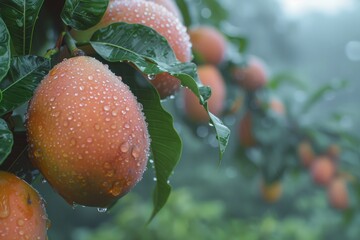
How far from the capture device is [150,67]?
0.60 metres

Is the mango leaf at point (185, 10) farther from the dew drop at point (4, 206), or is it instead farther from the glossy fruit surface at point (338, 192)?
the glossy fruit surface at point (338, 192)

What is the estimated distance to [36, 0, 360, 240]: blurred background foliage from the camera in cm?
188

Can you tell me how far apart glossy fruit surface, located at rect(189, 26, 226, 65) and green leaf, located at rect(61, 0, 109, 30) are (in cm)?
87

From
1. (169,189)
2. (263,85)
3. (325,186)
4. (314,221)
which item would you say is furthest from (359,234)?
(169,189)

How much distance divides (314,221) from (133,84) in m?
4.91

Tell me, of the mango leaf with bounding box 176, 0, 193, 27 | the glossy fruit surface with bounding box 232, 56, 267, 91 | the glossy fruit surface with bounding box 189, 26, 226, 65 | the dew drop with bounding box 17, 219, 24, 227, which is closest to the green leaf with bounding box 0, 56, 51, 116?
the dew drop with bounding box 17, 219, 24, 227

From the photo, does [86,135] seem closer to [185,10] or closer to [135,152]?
[135,152]

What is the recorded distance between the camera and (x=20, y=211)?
53cm

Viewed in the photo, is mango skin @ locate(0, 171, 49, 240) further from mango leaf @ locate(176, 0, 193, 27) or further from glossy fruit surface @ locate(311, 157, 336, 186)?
glossy fruit surface @ locate(311, 157, 336, 186)

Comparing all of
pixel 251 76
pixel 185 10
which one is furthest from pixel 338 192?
pixel 185 10

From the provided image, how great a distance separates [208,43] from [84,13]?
0.90 metres

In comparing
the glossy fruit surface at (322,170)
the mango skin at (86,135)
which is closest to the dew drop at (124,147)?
the mango skin at (86,135)

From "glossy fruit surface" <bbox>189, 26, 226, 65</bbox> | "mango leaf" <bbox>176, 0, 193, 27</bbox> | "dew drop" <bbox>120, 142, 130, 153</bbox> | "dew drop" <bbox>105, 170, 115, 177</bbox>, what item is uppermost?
"dew drop" <bbox>120, 142, 130, 153</bbox>

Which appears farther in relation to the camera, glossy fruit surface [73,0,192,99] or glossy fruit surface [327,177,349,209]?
glossy fruit surface [327,177,349,209]
